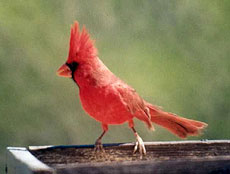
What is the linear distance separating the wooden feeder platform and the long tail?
0.22ft


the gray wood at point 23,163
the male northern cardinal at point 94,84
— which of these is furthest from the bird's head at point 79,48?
the gray wood at point 23,163

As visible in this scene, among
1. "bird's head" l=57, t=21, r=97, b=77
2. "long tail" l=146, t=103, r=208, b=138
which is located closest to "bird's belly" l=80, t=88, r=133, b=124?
"bird's head" l=57, t=21, r=97, b=77

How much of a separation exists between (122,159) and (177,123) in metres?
0.31

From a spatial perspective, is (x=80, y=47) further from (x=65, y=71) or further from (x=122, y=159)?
(x=122, y=159)

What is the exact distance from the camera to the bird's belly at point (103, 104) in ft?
5.86

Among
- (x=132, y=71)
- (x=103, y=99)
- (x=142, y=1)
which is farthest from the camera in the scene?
(x=142, y=1)

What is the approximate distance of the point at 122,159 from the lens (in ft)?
6.06

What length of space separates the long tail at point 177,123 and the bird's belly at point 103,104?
0.23 meters

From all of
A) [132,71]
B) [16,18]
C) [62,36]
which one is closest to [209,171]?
[132,71]

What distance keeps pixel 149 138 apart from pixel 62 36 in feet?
2.91

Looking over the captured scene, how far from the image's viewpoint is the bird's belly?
1786mm

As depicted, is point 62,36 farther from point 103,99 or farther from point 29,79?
point 103,99

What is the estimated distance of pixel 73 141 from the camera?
3.25 metres

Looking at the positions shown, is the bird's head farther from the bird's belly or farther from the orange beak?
the bird's belly
